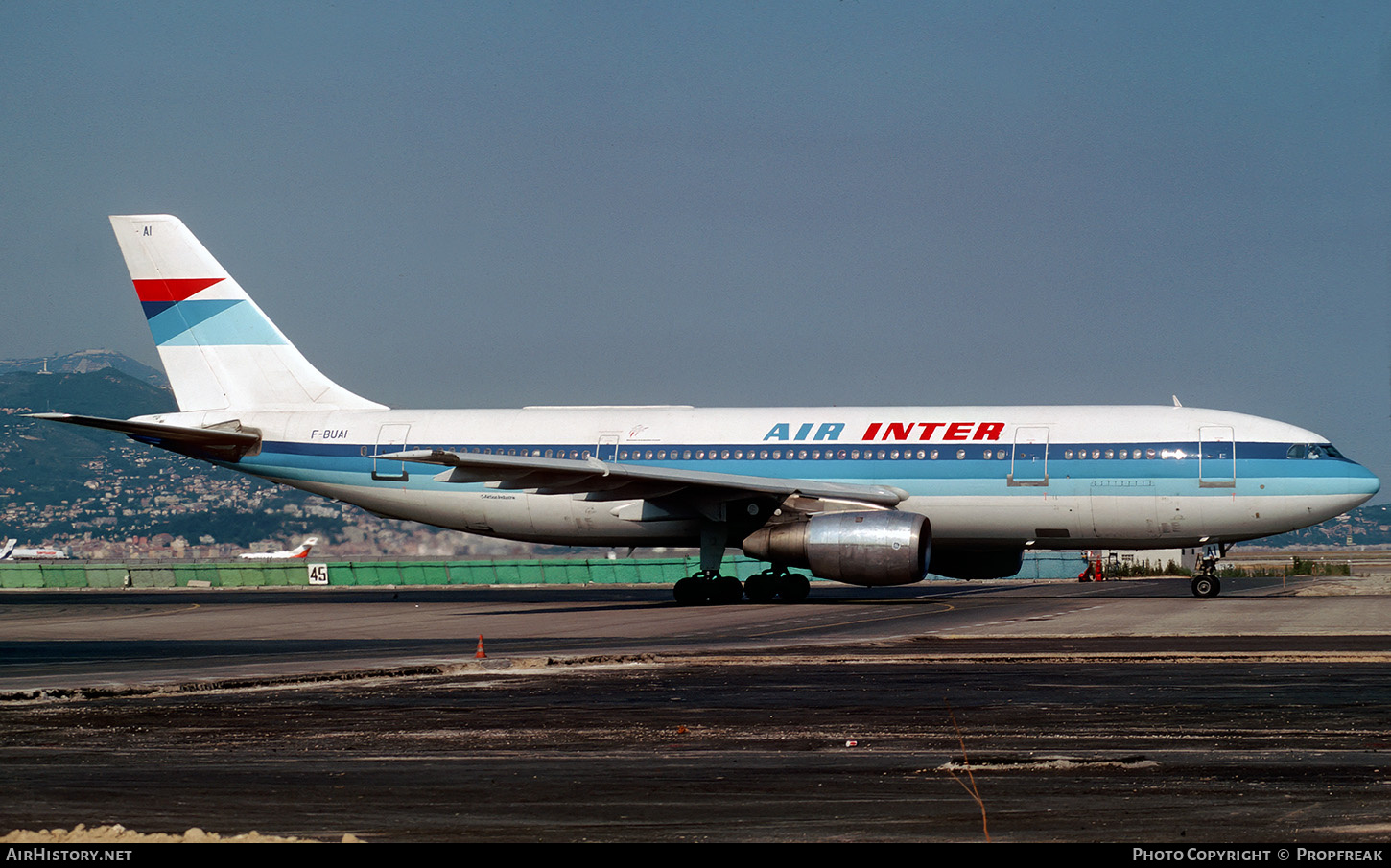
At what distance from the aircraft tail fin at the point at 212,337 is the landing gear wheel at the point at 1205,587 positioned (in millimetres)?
21919

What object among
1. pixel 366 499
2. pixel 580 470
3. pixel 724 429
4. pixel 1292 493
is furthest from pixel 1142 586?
pixel 366 499

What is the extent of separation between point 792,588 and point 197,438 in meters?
16.2

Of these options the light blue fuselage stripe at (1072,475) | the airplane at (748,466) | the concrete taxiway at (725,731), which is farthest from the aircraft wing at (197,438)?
the concrete taxiway at (725,731)

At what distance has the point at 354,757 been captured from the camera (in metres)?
10.2

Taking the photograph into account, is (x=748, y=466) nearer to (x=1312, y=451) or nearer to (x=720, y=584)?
(x=720, y=584)

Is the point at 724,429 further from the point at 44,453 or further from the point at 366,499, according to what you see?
the point at 44,453

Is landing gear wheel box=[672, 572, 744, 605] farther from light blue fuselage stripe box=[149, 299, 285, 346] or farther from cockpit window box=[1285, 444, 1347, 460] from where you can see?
light blue fuselage stripe box=[149, 299, 285, 346]

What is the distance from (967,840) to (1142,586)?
117 ft

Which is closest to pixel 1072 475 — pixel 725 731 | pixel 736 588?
pixel 736 588

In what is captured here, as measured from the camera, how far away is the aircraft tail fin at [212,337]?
37.2 meters

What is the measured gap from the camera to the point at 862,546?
28.5 meters

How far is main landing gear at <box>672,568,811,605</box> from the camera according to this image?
3244 centimetres

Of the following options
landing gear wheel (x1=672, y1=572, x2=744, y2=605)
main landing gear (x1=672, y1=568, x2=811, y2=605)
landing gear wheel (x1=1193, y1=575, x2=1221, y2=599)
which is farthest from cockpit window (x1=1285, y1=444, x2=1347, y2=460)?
landing gear wheel (x1=672, y1=572, x2=744, y2=605)

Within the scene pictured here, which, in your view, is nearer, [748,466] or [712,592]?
[712,592]
